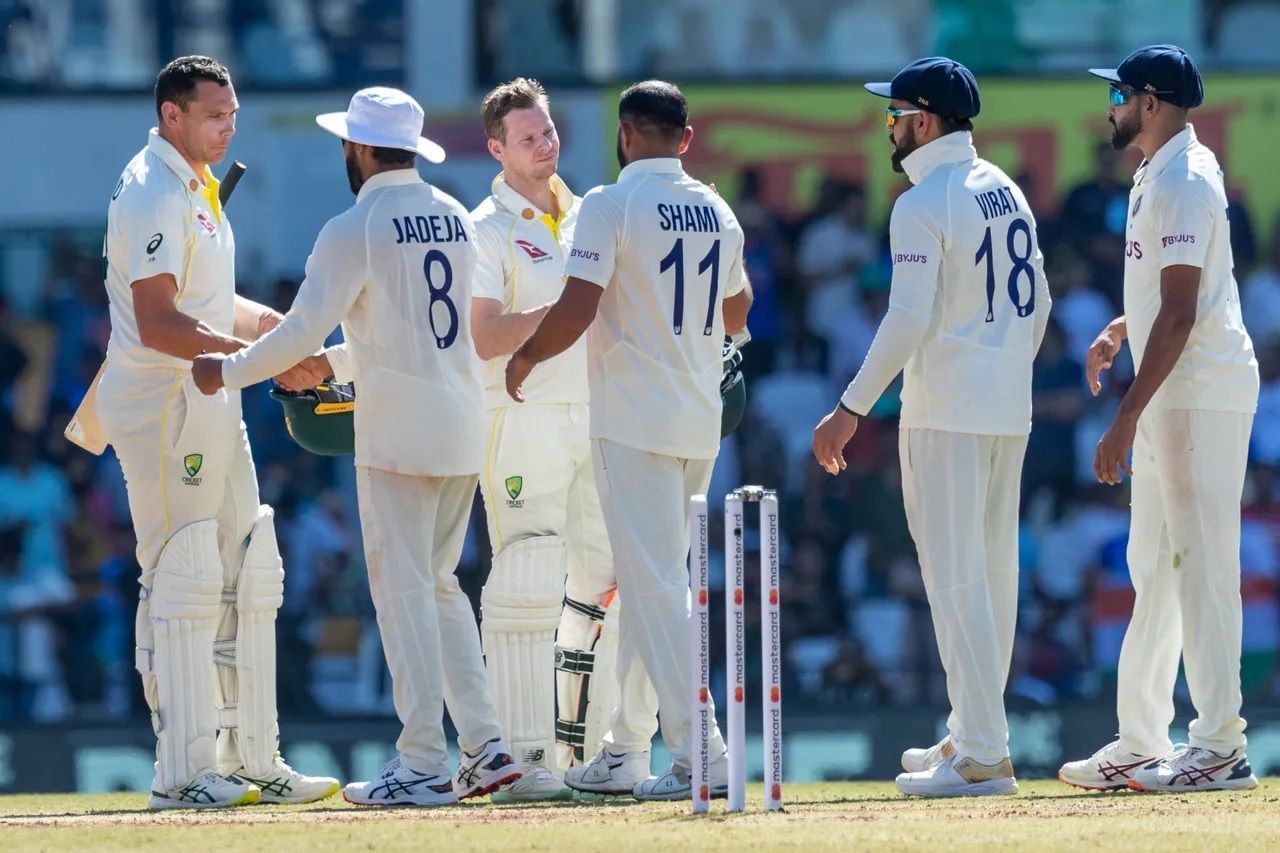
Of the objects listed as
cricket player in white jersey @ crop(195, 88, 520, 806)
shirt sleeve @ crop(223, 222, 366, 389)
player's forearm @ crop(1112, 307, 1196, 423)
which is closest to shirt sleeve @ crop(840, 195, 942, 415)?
player's forearm @ crop(1112, 307, 1196, 423)

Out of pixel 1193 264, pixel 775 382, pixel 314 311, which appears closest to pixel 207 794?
pixel 314 311

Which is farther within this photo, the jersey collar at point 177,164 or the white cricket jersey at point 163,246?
the jersey collar at point 177,164

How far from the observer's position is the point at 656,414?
645cm

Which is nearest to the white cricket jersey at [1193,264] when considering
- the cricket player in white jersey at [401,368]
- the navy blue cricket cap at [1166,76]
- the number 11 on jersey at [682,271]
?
the navy blue cricket cap at [1166,76]

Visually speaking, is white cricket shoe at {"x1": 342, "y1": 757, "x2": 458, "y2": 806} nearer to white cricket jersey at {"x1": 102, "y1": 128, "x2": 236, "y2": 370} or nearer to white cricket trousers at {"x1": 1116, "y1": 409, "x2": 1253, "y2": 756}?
white cricket jersey at {"x1": 102, "y1": 128, "x2": 236, "y2": 370}

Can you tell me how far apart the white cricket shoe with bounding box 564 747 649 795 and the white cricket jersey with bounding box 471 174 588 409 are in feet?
3.80

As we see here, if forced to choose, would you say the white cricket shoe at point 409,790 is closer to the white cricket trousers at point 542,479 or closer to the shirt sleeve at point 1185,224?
A: the white cricket trousers at point 542,479

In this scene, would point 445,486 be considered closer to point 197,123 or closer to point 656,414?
point 656,414

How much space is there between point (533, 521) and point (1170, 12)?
7.40 metres

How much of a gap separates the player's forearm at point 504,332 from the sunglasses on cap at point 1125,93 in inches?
72.1

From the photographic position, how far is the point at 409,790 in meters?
6.45

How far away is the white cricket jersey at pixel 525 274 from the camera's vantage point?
716 cm

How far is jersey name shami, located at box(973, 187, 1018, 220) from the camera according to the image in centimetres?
661

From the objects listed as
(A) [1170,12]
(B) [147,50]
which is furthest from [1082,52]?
(B) [147,50]
